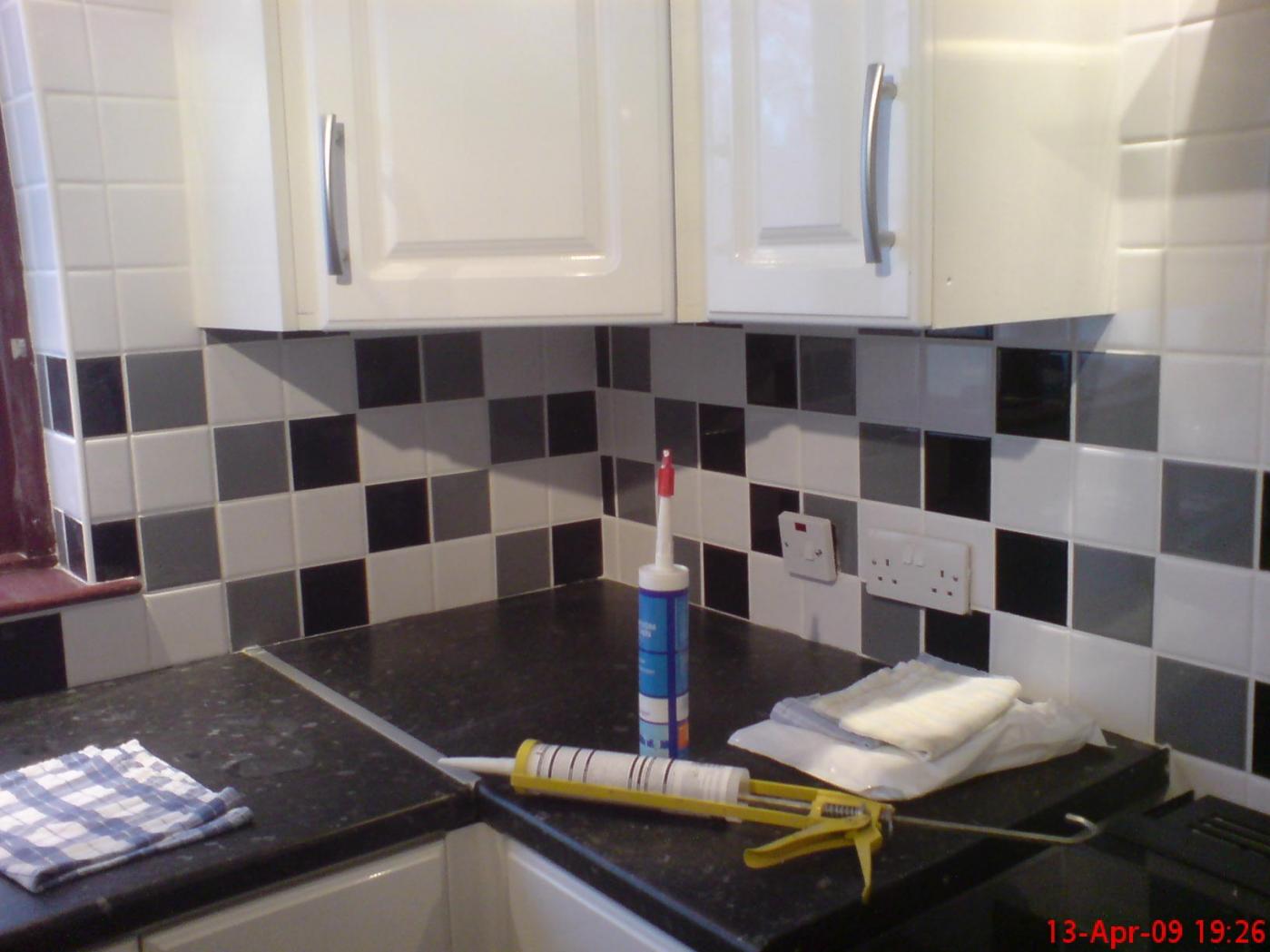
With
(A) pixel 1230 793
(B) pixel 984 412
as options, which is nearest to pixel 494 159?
(B) pixel 984 412

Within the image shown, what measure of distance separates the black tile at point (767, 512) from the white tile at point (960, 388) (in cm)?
26

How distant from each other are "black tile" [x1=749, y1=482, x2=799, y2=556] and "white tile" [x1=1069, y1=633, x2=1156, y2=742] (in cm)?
44

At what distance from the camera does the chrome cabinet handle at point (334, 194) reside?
1.27 metres

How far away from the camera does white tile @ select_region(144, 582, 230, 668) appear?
61.7 inches

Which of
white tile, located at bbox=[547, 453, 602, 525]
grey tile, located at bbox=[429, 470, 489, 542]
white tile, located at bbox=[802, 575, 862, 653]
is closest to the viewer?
white tile, located at bbox=[802, 575, 862, 653]

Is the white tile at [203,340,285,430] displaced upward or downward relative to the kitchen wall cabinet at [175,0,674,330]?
downward

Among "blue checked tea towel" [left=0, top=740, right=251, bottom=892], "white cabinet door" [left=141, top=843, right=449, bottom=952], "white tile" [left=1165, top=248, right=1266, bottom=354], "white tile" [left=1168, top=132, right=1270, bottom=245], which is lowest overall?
"white cabinet door" [left=141, top=843, right=449, bottom=952]

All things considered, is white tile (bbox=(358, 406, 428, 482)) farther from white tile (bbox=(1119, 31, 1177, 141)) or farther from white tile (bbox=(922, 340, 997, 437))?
white tile (bbox=(1119, 31, 1177, 141))

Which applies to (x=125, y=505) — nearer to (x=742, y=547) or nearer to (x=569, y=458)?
(x=569, y=458)

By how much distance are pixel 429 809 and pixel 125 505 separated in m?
0.64

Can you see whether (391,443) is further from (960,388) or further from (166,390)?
(960,388)

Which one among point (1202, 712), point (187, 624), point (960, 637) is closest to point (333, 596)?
point (187, 624)

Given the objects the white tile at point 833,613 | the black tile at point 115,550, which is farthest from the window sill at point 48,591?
the white tile at point 833,613

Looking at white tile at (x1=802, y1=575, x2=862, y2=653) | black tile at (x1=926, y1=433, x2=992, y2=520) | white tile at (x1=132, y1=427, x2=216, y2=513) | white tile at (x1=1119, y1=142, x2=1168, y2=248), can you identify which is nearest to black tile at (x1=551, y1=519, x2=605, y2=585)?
white tile at (x1=802, y1=575, x2=862, y2=653)
